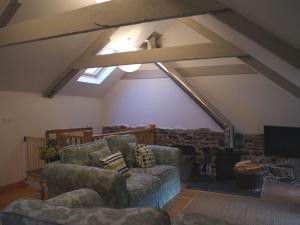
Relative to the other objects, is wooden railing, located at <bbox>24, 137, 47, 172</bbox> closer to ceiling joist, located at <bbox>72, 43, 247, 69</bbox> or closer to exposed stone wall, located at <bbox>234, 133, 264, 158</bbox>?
ceiling joist, located at <bbox>72, 43, 247, 69</bbox>

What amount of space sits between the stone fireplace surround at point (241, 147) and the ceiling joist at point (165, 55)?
228cm

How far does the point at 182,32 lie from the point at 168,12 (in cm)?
367

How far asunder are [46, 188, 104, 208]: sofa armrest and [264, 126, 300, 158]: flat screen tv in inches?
165

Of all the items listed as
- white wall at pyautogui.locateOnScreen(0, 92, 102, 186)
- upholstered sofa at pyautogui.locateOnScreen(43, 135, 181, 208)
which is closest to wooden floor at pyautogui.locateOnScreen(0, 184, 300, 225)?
upholstered sofa at pyautogui.locateOnScreen(43, 135, 181, 208)

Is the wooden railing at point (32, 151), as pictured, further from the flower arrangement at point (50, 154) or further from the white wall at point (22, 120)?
the flower arrangement at point (50, 154)

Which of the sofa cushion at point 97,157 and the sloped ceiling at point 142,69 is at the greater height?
the sloped ceiling at point 142,69

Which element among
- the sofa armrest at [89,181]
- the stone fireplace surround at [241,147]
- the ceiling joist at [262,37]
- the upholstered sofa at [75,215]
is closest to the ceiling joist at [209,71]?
the stone fireplace surround at [241,147]

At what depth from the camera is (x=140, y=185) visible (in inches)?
120

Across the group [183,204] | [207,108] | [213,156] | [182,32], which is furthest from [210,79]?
[183,204]

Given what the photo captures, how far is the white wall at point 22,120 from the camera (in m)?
4.42

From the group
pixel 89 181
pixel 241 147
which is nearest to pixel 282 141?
pixel 241 147

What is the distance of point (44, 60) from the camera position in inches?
170

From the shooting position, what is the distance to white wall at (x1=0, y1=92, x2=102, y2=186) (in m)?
4.42

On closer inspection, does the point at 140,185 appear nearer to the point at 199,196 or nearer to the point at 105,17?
the point at 199,196
